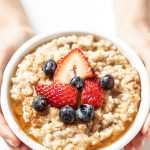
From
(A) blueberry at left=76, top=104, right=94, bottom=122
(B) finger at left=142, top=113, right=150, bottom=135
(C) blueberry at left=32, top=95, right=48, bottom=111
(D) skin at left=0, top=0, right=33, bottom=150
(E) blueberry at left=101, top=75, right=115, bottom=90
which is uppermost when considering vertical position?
(D) skin at left=0, top=0, right=33, bottom=150

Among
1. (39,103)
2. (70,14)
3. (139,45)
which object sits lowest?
(39,103)

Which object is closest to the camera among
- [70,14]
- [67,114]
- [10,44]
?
[67,114]

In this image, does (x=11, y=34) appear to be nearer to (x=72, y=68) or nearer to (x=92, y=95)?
(x=72, y=68)

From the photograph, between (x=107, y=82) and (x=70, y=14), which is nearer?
(x=107, y=82)

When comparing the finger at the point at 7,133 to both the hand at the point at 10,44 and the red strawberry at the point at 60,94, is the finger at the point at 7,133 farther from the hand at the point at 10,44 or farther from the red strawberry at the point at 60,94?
the red strawberry at the point at 60,94

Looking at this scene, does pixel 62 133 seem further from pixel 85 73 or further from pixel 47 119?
pixel 85 73

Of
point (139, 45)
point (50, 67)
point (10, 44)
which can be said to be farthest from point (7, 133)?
point (139, 45)

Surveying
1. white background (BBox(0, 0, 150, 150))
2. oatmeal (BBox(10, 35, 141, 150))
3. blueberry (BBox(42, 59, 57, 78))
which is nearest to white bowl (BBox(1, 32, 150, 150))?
oatmeal (BBox(10, 35, 141, 150))

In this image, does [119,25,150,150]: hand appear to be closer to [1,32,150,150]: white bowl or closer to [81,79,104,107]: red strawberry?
[1,32,150,150]: white bowl
